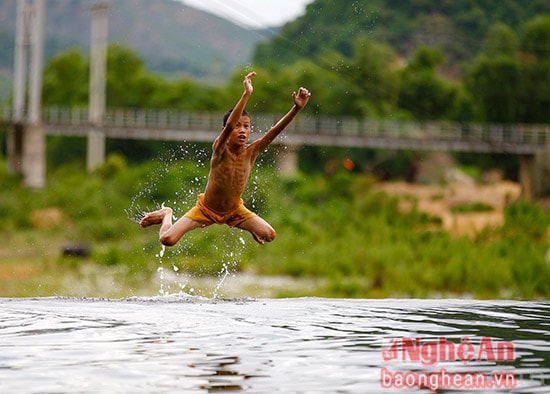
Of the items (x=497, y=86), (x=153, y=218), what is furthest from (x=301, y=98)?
(x=497, y=86)

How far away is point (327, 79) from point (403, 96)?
4994 mm

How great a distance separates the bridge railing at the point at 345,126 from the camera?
179 ft

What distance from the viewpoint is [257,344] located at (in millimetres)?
9406

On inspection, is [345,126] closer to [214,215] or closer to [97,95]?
[97,95]

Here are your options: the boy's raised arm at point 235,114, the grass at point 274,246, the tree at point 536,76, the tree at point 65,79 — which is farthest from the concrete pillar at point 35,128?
the boy's raised arm at point 235,114

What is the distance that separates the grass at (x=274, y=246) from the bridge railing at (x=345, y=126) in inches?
395

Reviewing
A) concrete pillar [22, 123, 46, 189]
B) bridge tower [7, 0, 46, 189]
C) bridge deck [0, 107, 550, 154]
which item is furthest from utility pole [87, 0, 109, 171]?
bridge tower [7, 0, 46, 189]

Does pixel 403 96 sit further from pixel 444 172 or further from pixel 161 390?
pixel 161 390

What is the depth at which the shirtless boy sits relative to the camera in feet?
38.1

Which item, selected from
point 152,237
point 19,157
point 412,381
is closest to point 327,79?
point 19,157

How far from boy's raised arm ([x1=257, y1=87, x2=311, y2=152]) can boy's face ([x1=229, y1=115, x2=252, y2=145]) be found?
200 millimetres

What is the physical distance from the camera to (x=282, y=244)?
32094 mm

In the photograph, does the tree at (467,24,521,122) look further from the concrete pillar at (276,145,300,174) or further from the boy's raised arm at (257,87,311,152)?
the boy's raised arm at (257,87,311,152)

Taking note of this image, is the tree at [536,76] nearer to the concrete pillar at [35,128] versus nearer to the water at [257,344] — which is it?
the concrete pillar at [35,128]
